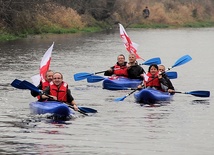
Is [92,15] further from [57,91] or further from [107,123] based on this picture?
[107,123]

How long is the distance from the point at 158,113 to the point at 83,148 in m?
4.53

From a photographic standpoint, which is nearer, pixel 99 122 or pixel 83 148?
pixel 83 148

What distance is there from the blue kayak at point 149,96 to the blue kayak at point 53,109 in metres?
2.97

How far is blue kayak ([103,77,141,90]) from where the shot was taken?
19969 mm

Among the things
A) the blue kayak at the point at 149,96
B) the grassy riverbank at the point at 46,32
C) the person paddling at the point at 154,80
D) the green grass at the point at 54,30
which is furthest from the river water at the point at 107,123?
the green grass at the point at 54,30

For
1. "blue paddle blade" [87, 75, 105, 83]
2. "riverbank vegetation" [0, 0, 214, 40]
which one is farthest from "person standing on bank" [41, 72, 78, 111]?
"riverbank vegetation" [0, 0, 214, 40]

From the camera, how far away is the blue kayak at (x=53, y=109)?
556 inches

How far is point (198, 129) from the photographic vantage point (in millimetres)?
13547

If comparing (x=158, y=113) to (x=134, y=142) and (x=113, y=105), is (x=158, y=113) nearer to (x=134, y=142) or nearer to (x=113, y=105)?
(x=113, y=105)

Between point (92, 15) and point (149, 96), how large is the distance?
39.3 metres

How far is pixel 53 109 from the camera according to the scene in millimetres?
14195

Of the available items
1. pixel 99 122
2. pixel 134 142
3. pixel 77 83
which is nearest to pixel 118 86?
pixel 77 83

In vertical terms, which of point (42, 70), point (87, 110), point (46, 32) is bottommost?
point (87, 110)

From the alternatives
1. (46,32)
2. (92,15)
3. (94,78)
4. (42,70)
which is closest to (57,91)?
(42,70)
